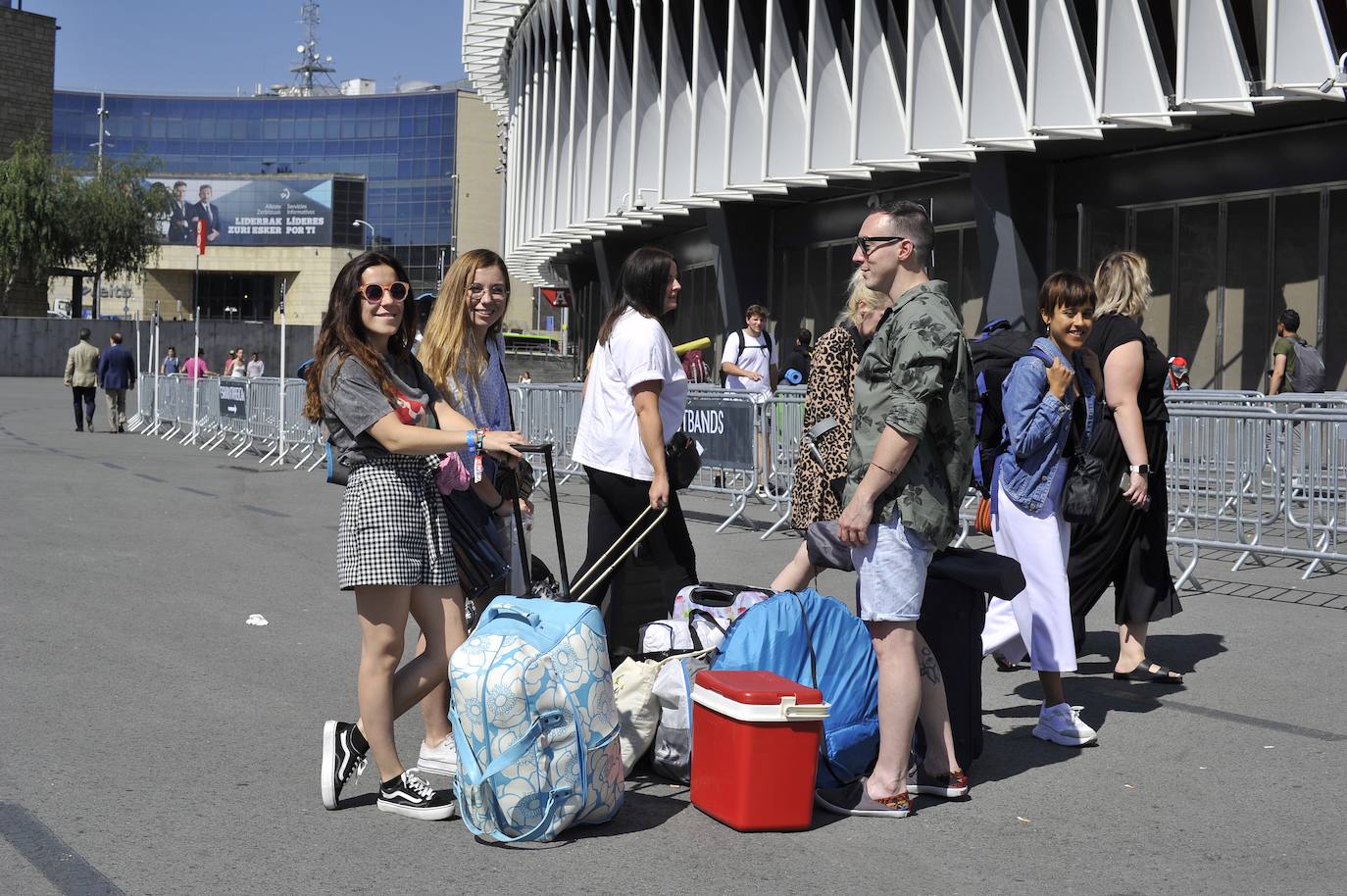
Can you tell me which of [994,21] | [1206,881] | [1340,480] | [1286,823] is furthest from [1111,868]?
[994,21]

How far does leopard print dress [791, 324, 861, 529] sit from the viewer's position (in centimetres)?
673

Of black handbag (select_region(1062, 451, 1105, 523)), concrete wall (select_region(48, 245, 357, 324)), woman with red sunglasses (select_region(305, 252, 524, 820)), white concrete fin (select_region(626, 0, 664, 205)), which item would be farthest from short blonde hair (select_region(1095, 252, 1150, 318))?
concrete wall (select_region(48, 245, 357, 324))

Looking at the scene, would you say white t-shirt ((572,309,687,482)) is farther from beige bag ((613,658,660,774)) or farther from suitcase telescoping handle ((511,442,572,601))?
beige bag ((613,658,660,774))

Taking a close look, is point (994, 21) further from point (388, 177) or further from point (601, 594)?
point (388, 177)

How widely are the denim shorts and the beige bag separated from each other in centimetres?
87

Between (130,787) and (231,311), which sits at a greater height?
(231,311)

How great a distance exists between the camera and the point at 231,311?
11500 centimetres

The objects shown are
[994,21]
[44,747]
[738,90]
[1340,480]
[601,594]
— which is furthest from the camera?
[738,90]

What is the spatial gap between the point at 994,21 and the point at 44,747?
67.7 ft

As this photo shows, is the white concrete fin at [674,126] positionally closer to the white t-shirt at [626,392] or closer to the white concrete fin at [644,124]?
the white concrete fin at [644,124]

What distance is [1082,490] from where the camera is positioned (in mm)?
6348

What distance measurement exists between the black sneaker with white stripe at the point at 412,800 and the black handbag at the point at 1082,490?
118 inches

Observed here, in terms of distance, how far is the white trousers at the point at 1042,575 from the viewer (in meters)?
6.20

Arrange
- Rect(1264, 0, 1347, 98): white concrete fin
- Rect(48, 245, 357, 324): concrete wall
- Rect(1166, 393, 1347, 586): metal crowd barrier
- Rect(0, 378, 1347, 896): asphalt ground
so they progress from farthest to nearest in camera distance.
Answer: Rect(48, 245, 357, 324): concrete wall, Rect(1264, 0, 1347, 98): white concrete fin, Rect(1166, 393, 1347, 586): metal crowd barrier, Rect(0, 378, 1347, 896): asphalt ground
